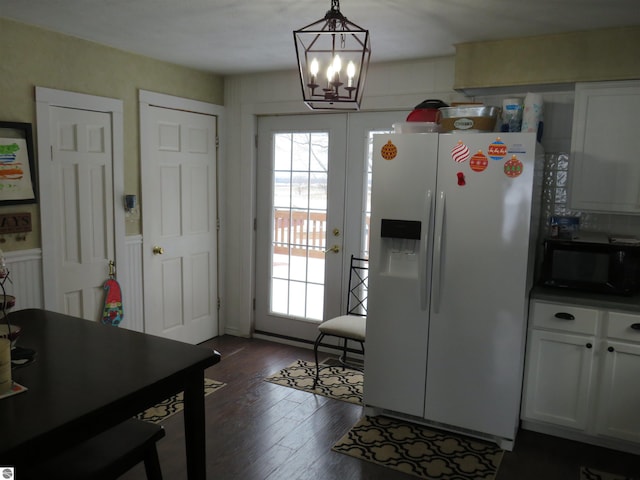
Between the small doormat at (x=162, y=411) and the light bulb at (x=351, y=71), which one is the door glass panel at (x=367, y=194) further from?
the light bulb at (x=351, y=71)

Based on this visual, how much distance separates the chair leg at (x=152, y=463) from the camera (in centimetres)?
197

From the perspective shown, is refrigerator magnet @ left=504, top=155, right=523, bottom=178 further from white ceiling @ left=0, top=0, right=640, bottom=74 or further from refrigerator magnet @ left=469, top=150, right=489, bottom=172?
white ceiling @ left=0, top=0, right=640, bottom=74

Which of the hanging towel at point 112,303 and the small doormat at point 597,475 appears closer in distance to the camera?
the small doormat at point 597,475

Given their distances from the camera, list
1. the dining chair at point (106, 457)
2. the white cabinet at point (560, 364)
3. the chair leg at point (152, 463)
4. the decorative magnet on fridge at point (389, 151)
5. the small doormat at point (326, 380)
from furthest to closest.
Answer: the small doormat at point (326, 380) → the decorative magnet on fridge at point (389, 151) → the white cabinet at point (560, 364) → the chair leg at point (152, 463) → the dining chair at point (106, 457)

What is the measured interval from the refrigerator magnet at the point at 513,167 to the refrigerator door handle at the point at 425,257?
423 millimetres

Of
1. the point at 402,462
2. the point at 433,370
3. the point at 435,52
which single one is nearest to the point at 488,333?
the point at 433,370

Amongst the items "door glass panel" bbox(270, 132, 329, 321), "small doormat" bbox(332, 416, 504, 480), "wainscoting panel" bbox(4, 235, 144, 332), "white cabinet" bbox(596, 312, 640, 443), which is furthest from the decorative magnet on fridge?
"wainscoting panel" bbox(4, 235, 144, 332)

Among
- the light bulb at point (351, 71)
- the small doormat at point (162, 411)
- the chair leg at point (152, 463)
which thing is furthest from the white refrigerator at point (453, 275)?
the chair leg at point (152, 463)

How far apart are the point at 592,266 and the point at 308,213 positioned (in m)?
2.21

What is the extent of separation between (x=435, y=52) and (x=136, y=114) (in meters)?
2.17

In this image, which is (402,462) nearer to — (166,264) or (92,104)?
(166,264)

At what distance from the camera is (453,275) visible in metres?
2.91

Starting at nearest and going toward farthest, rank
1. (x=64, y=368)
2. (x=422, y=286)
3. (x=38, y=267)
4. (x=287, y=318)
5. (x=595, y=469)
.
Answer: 1. (x=64, y=368)
2. (x=595, y=469)
3. (x=422, y=286)
4. (x=38, y=267)
5. (x=287, y=318)

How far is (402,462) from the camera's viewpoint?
8.98 feet
